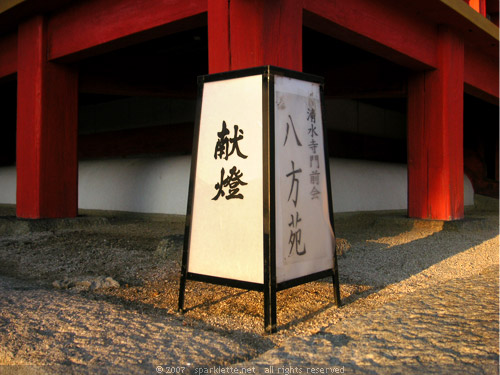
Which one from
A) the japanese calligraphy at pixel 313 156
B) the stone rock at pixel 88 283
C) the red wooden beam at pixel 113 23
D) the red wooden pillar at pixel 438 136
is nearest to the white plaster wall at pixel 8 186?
the red wooden beam at pixel 113 23

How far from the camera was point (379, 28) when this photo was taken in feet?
17.4

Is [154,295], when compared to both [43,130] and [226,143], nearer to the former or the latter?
[226,143]

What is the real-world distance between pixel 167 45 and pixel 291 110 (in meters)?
4.91

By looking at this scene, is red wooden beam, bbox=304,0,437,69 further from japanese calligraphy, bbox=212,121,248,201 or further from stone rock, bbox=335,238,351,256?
stone rock, bbox=335,238,351,256

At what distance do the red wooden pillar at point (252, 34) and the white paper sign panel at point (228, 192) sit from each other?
124cm

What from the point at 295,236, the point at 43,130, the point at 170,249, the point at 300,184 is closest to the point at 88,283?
the point at 170,249

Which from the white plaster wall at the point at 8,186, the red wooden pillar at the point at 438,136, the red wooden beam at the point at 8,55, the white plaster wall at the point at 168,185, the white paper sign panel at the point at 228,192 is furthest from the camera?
the white plaster wall at the point at 8,186

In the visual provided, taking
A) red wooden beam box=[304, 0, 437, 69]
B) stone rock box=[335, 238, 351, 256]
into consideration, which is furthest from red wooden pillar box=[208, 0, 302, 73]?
stone rock box=[335, 238, 351, 256]

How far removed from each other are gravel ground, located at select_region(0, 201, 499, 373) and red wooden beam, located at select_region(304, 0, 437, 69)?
2.37m

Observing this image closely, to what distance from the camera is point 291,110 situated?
2.62 metres

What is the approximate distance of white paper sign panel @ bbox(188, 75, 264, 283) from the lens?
8.21 ft

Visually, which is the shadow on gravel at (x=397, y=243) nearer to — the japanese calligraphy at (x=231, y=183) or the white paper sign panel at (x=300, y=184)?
the white paper sign panel at (x=300, y=184)

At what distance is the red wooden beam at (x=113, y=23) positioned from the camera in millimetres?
4590

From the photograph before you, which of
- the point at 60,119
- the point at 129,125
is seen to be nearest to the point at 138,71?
the point at 60,119
